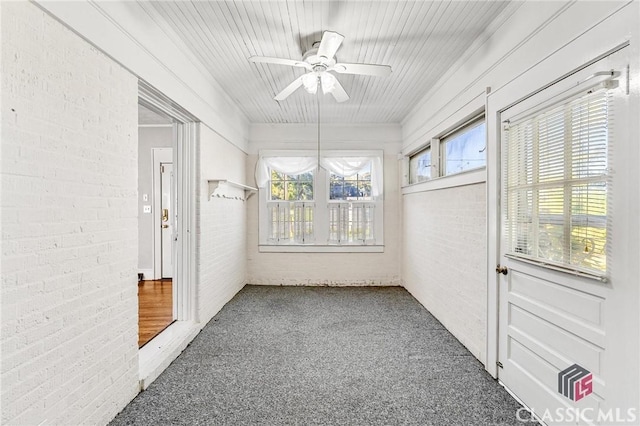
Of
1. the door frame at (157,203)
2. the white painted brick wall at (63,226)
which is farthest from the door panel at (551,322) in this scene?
the door frame at (157,203)

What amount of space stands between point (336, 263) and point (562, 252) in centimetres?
355

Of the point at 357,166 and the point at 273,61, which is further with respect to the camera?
the point at 357,166

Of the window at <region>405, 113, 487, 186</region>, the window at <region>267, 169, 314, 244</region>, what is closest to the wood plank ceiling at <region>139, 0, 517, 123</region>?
the window at <region>405, 113, 487, 186</region>

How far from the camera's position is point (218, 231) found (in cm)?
364

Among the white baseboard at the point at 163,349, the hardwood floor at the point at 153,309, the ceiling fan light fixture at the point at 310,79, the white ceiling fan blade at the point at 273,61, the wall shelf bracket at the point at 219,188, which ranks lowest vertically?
the hardwood floor at the point at 153,309

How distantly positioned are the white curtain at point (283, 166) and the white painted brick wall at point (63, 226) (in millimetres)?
2958

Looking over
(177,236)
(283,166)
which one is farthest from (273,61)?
(283,166)

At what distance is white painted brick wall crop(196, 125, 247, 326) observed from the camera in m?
3.19

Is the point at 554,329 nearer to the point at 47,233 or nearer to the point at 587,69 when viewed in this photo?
the point at 587,69

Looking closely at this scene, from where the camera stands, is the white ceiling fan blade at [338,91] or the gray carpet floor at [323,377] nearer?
the gray carpet floor at [323,377]

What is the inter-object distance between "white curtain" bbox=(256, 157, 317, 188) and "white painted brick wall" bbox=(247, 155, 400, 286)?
0.52 feet

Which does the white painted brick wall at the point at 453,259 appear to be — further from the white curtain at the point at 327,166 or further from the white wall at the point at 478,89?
the white curtain at the point at 327,166

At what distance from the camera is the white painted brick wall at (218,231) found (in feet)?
10.5

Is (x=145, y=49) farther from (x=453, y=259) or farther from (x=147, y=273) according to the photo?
(x=147, y=273)
